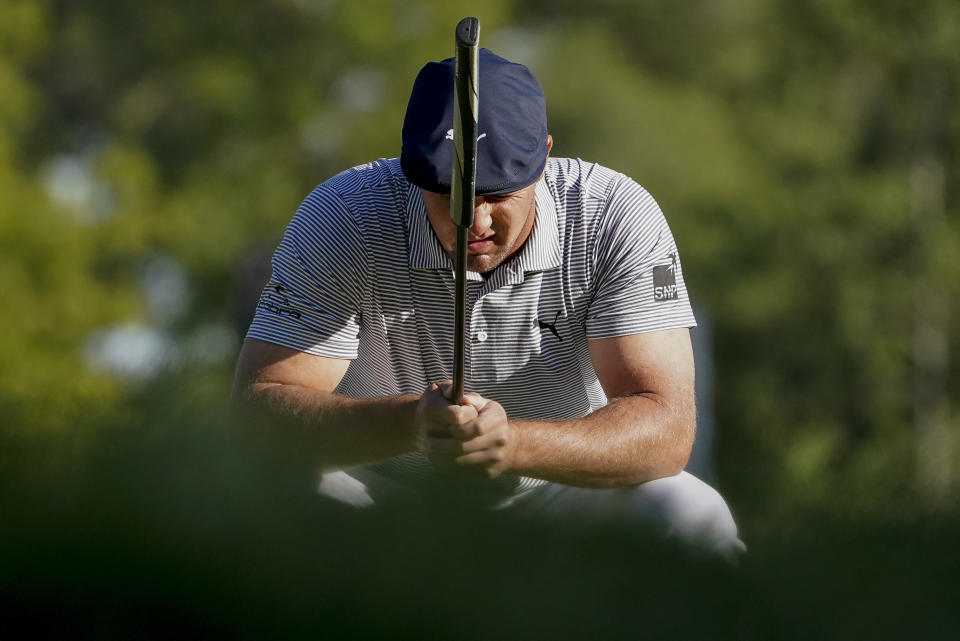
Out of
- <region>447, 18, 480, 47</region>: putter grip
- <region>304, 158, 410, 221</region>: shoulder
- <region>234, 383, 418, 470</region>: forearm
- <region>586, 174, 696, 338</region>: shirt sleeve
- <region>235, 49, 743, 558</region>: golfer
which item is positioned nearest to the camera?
<region>447, 18, 480, 47</region>: putter grip

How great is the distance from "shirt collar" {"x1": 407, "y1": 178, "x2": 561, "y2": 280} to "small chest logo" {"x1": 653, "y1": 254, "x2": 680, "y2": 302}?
24cm

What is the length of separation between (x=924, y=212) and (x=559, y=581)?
2426 centimetres

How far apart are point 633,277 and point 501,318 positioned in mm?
347

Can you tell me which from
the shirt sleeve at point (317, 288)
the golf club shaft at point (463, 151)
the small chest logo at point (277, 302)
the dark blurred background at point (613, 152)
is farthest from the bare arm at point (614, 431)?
the dark blurred background at point (613, 152)

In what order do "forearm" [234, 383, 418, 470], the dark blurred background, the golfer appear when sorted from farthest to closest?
1. the dark blurred background
2. the golfer
3. "forearm" [234, 383, 418, 470]

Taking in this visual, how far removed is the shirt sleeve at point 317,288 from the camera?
3.25m

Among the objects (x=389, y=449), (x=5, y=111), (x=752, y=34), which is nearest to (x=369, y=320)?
(x=389, y=449)

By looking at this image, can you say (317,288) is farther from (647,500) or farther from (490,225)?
(647,500)

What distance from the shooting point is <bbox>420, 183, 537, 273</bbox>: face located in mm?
3123

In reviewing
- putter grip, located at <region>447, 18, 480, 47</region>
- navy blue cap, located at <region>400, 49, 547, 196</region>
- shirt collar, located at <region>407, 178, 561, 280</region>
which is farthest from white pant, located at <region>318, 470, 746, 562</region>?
putter grip, located at <region>447, 18, 480, 47</region>

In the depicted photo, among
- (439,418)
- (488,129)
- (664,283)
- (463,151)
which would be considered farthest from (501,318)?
(463,151)

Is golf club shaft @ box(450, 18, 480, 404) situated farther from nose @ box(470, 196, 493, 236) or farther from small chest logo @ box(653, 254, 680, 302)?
small chest logo @ box(653, 254, 680, 302)

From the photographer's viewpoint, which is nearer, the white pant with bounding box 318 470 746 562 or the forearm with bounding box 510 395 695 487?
the white pant with bounding box 318 470 746 562

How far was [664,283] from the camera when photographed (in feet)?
10.8
